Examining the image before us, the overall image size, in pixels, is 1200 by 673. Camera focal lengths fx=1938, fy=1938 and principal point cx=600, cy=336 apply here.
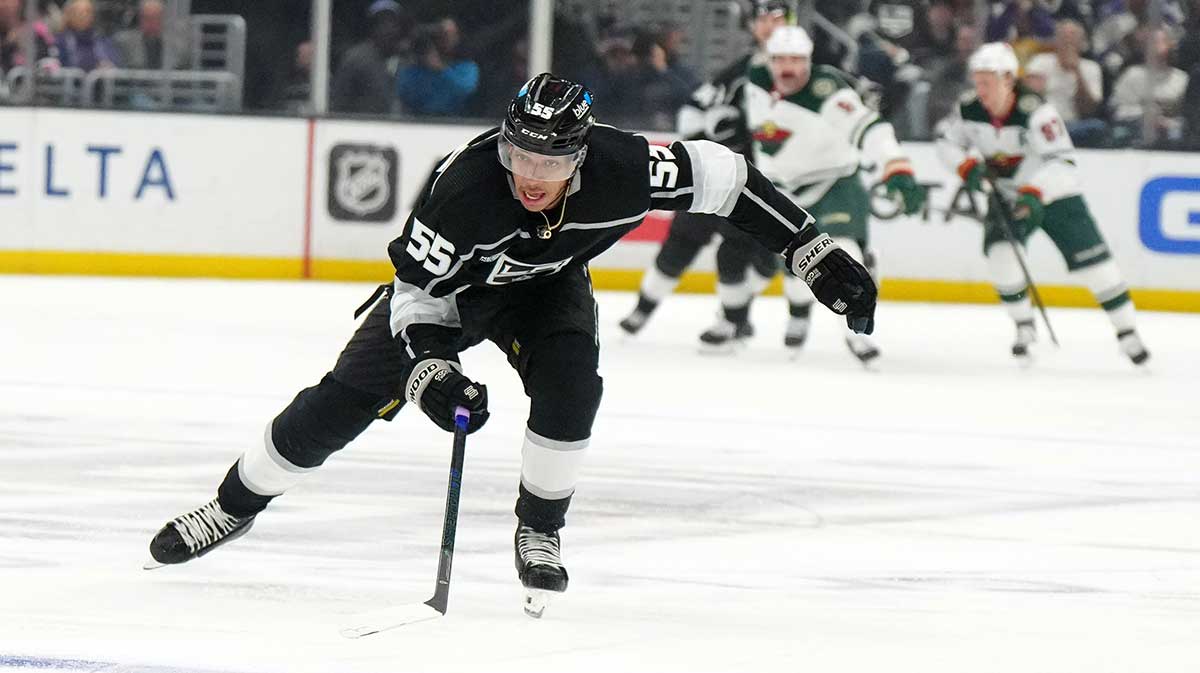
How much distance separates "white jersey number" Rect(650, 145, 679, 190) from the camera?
3.69 m

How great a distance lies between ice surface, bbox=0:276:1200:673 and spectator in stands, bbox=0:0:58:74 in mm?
2643

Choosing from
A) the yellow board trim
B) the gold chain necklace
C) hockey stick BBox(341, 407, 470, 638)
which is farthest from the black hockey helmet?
the yellow board trim

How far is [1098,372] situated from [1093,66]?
3064mm

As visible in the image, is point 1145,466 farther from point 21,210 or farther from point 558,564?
point 21,210

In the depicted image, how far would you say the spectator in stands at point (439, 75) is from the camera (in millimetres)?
11219

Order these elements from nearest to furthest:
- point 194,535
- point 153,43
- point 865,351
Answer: point 194,535
point 865,351
point 153,43

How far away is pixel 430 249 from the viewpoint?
3.53m

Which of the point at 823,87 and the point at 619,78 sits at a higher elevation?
the point at 823,87

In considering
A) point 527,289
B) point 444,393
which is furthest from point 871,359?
point 444,393

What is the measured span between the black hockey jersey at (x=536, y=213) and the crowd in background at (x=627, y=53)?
23.7ft

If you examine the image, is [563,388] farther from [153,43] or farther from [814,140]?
[153,43]

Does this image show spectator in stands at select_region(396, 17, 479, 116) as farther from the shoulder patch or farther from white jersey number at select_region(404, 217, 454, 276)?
white jersey number at select_region(404, 217, 454, 276)

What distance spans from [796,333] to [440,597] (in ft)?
16.6

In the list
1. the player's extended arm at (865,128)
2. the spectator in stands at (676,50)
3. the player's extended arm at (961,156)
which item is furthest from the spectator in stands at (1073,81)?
the player's extended arm at (865,128)
